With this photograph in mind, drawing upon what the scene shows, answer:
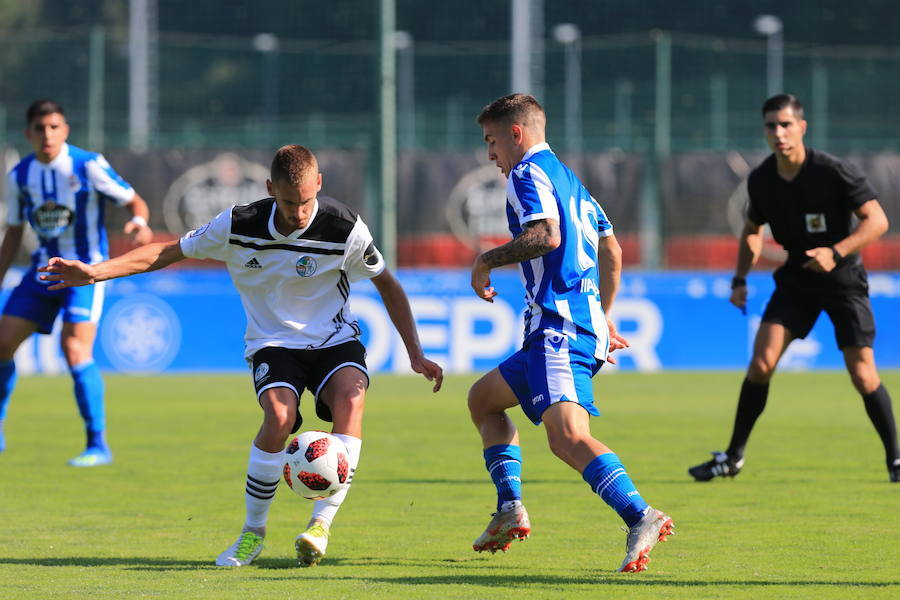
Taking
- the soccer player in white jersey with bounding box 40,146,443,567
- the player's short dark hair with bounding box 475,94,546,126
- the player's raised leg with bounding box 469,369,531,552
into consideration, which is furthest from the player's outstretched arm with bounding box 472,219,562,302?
the soccer player in white jersey with bounding box 40,146,443,567

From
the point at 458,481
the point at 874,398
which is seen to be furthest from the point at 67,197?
the point at 874,398

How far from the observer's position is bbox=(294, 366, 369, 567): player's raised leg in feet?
19.2

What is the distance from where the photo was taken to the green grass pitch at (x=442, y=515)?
18.0ft

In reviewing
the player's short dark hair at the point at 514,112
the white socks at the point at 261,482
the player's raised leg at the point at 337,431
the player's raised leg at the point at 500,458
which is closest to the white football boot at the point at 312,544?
the player's raised leg at the point at 337,431

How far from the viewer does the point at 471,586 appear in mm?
5426

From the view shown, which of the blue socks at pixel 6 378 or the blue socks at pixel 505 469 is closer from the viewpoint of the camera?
the blue socks at pixel 505 469

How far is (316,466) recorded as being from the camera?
5844 millimetres

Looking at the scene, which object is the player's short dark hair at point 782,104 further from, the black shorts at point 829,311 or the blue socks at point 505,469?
the blue socks at point 505,469

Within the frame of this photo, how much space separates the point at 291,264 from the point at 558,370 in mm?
1214

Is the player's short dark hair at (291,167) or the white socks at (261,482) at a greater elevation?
the player's short dark hair at (291,167)

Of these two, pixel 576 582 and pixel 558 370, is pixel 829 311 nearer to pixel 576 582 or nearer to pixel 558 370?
pixel 558 370

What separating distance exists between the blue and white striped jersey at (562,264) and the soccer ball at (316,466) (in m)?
0.89

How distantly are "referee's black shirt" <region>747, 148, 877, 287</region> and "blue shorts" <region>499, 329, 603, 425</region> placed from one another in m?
2.99

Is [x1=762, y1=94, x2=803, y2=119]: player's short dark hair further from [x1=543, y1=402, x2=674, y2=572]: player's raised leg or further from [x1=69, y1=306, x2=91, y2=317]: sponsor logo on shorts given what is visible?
[x1=69, y1=306, x2=91, y2=317]: sponsor logo on shorts
